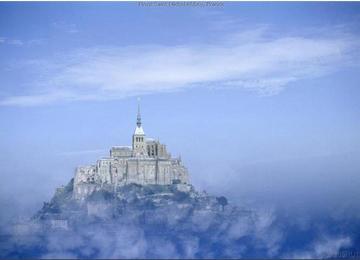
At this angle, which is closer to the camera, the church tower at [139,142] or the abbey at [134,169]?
the church tower at [139,142]

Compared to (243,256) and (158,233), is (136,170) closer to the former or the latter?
(158,233)

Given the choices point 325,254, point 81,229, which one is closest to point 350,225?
point 325,254

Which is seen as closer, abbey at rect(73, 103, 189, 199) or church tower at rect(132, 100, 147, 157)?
church tower at rect(132, 100, 147, 157)

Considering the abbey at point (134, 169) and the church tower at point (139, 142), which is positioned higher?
the church tower at point (139, 142)

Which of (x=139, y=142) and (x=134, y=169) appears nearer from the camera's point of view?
(x=139, y=142)

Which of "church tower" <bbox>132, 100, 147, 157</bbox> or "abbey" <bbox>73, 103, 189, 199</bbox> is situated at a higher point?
"church tower" <bbox>132, 100, 147, 157</bbox>

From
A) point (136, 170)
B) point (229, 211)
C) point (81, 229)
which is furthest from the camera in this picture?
point (136, 170)

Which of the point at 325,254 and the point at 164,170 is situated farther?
the point at 164,170

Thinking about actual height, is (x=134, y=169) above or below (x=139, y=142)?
below
